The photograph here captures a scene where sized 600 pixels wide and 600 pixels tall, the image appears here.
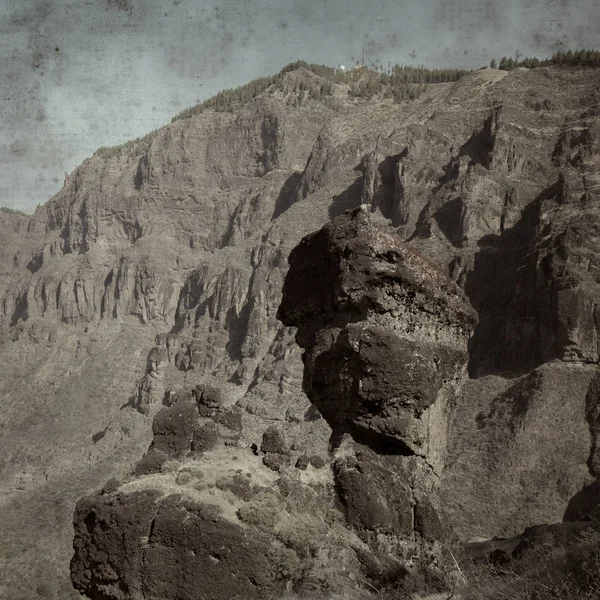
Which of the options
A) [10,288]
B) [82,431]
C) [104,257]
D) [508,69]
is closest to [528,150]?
[508,69]

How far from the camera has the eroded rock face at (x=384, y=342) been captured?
1402cm

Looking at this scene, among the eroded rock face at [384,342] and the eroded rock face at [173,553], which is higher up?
the eroded rock face at [384,342]

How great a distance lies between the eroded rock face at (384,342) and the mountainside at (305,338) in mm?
42

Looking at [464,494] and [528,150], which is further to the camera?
[528,150]

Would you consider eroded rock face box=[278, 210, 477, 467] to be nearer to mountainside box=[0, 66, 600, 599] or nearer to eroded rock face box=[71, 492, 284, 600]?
mountainside box=[0, 66, 600, 599]

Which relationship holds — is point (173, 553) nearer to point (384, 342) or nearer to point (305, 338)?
point (384, 342)

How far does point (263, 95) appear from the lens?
449ft

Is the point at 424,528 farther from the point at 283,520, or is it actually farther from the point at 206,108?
the point at 206,108

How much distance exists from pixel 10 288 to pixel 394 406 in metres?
124

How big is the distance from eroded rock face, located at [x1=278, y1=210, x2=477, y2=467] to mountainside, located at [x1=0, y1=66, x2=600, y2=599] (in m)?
0.04

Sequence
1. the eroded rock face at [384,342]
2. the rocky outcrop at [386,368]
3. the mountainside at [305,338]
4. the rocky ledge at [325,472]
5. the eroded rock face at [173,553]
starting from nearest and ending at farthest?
the eroded rock face at [173,553], the rocky ledge at [325,472], the mountainside at [305,338], the rocky outcrop at [386,368], the eroded rock face at [384,342]

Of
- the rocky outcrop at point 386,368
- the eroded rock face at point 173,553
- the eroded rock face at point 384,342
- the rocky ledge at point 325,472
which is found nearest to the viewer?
the eroded rock face at point 173,553

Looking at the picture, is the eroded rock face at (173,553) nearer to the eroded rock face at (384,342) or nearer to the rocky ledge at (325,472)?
the rocky ledge at (325,472)

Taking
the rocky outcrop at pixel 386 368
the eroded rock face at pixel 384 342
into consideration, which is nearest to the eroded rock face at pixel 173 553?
the rocky outcrop at pixel 386 368
